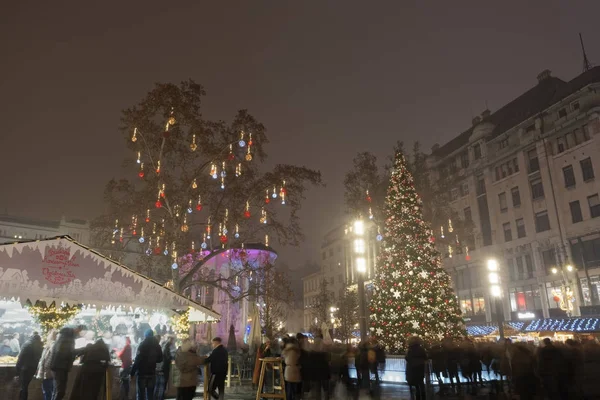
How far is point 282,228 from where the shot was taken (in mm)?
22984

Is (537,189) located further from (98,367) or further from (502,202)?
(98,367)

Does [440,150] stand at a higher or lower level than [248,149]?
higher

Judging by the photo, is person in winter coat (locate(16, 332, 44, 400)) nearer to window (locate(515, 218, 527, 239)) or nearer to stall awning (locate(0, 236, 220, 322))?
stall awning (locate(0, 236, 220, 322))

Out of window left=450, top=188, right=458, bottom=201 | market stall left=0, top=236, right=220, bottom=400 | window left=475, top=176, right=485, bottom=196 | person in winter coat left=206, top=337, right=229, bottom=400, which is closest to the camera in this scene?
person in winter coat left=206, top=337, right=229, bottom=400

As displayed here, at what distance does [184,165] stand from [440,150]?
152ft

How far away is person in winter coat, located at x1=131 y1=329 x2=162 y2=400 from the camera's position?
9.93 meters

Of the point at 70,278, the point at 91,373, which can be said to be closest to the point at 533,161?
the point at 70,278

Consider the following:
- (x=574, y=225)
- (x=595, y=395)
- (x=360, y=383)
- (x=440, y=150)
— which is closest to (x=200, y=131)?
(x=360, y=383)

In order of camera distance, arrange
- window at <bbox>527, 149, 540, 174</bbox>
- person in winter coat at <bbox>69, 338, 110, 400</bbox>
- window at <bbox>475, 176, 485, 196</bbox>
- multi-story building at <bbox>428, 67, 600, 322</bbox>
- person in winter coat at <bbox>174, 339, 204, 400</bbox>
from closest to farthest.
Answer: person in winter coat at <bbox>69, 338, 110, 400</bbox> < person in winter coat at <bbox>174, 339, 204, 400</bbox> < multi-story building at <bbox>428, 67, 600, 322</bbox> < window at <bbox>527, 149, 540, 174</bbox> < window at <bbox>475, 176, 485, 196</bbox>

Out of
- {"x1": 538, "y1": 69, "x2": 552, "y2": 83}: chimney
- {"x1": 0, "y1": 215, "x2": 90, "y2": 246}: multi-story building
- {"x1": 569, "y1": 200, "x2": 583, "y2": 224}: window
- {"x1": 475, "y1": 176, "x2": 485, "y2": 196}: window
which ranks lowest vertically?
{"x1": 569, "y1": 200, "x2": 583, "y2": 224}: window

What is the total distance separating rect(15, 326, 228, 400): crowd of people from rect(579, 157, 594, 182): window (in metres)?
37.2

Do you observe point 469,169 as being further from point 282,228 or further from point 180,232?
point 180,232

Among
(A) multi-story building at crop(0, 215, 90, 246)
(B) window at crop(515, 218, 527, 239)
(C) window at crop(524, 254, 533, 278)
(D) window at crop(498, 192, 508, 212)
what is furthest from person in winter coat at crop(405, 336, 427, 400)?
(A) multi-story building at crop(0, 215, 90, 246)

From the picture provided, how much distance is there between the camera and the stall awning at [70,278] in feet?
40.5
